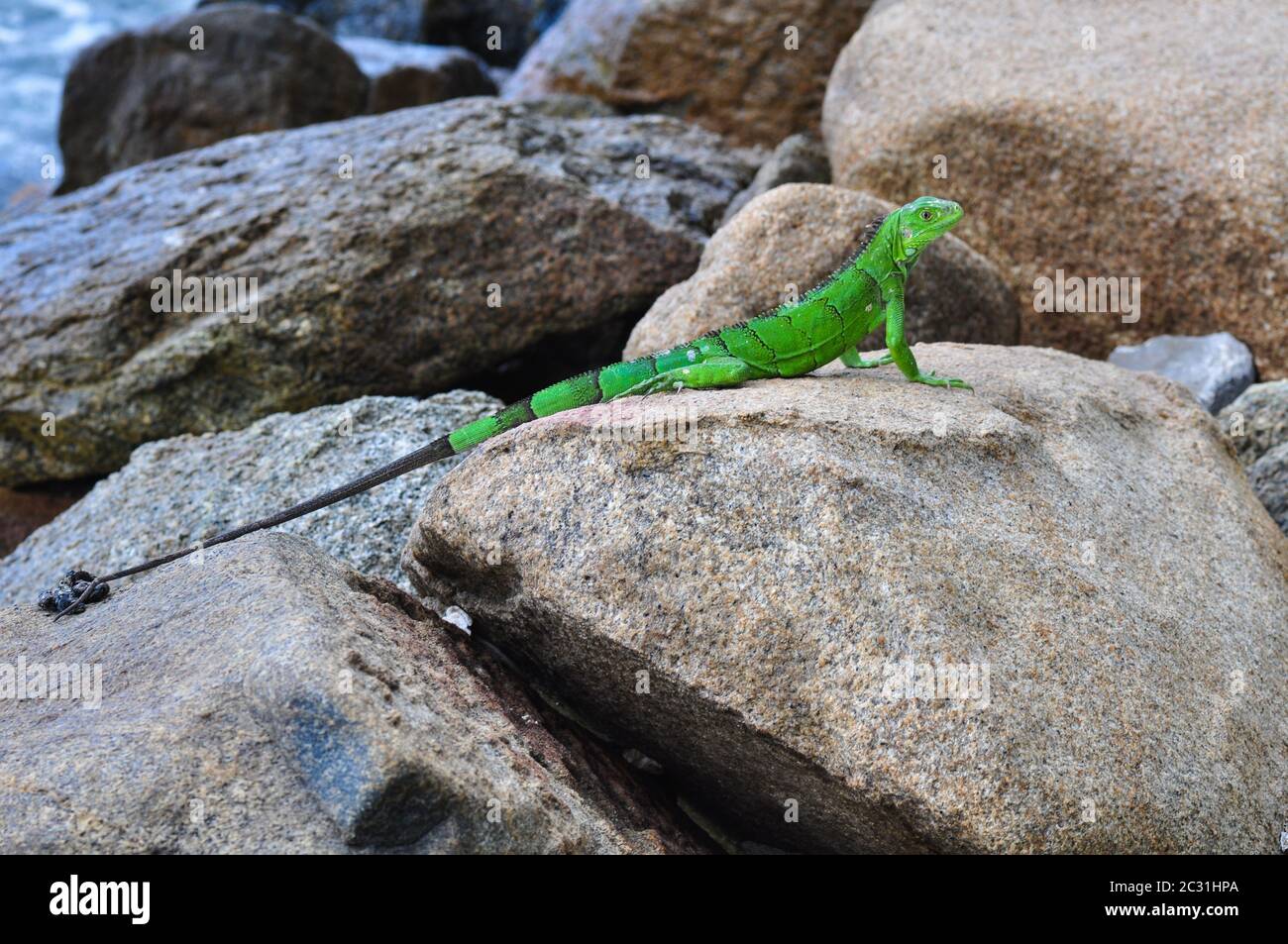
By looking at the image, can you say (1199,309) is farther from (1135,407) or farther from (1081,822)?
(1081,822)

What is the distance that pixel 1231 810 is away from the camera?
14.2 feet

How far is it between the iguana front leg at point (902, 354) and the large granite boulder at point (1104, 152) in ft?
10.6

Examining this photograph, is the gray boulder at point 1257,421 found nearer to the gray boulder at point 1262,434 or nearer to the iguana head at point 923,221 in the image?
the gray boulder at point 1262,434

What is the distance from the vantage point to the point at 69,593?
16.5ft

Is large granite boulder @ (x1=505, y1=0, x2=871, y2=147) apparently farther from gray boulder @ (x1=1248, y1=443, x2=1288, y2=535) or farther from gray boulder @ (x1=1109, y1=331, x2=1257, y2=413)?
gray boulder @ (x1=1248, y1=443, x2=1288, y2=535)

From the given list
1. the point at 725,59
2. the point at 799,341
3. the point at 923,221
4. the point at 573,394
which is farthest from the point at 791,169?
the point at 573,394

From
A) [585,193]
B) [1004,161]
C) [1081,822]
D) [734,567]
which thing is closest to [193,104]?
[585,193]

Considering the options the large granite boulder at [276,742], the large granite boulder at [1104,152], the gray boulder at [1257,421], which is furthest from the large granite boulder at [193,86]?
the gray boulder at [1257,421]

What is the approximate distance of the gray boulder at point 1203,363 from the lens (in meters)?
7.54

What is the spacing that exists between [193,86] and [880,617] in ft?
39.4

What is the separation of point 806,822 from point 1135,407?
2917 millimetres

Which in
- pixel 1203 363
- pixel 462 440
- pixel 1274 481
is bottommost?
pixel 1274 481

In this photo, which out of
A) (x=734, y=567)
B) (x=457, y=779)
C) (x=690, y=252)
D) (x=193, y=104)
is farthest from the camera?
(x=193, y=104)

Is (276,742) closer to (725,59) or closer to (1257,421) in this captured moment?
(1257,421)
